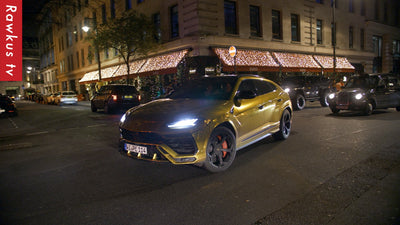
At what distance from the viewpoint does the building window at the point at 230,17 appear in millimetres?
20312

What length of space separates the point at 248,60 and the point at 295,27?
321 inches

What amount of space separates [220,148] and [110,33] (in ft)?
59.7

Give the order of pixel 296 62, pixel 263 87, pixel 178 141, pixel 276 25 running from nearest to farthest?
1. pixel 178 141
2. pixel 263 87
3. pixel 276 25
4. pixel 296 62

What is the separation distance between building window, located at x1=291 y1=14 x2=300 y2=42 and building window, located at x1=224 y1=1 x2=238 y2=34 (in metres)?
7.16

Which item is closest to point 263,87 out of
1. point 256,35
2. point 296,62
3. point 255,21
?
point 256,35

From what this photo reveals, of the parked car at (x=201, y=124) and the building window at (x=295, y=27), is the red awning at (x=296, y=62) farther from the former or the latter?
the parked car at (x=201, y=124)

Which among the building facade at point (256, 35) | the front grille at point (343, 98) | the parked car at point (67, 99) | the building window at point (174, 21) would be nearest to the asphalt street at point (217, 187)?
the front grille at point (343, 98)

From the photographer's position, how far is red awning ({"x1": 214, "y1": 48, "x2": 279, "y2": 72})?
1883cm

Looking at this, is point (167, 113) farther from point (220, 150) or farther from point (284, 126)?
point (284, 126)

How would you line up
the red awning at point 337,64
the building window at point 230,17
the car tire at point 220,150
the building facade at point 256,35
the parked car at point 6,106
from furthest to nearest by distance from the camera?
the red awning at point 337,64, the building window at point 230,17, the building facade at point 256,35, the parked car at point 6,106, the car tire at point 220,150

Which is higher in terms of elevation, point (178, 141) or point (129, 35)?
point (129, 35)

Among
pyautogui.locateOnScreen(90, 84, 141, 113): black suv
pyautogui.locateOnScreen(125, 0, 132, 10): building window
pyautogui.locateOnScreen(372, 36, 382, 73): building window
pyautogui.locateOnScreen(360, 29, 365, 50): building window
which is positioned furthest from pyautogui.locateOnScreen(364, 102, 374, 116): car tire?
pyautogui.locateOnScreen(372, 36, 382, 73): building window

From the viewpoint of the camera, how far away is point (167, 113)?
4238 mm

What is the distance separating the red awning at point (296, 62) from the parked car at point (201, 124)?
1820 cm
